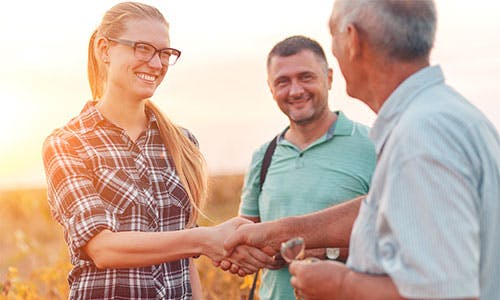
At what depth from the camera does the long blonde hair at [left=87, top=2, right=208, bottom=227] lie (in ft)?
11.6

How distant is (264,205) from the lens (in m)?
4.36

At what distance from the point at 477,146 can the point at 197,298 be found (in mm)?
1912

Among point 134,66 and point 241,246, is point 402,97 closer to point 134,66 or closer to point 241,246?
point 134,66

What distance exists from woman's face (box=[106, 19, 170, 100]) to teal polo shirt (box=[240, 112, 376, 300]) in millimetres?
1079

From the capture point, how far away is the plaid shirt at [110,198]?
10.8 feet

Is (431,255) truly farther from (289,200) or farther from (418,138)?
(289,200)

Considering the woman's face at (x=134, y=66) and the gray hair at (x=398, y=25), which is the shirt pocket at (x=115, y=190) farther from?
the gray hair at (x=398, y=25)

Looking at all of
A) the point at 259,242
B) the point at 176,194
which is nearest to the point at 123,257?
the point at 176,194

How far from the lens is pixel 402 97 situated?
2.21 metres

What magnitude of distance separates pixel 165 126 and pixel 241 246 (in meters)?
0.68

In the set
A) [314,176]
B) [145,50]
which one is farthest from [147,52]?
[314,176]

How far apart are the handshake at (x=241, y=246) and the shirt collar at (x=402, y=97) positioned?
1.47 m

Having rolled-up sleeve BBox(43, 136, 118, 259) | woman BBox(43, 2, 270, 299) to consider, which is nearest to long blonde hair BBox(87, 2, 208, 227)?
woman BBox(43, 2, 270, 299)

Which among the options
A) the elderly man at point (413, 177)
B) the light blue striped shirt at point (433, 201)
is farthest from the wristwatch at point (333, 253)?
the light blue striped shirt at point (433, 201)
